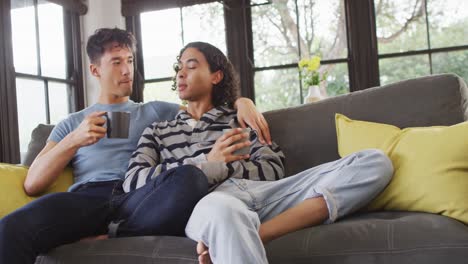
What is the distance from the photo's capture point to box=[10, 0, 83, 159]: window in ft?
11.1

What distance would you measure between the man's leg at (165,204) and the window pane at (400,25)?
2.75 m

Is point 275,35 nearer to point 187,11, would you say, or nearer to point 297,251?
point 187,11

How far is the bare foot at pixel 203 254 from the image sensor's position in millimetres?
1225

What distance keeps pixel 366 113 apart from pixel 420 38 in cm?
217

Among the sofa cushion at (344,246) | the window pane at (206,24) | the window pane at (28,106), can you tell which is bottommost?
the sofa cushion at (344,246)

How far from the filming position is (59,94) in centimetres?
381

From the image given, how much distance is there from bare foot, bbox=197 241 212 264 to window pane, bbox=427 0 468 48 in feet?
10.0

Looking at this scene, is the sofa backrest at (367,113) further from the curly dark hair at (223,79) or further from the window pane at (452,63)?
the window pane at (452,63)

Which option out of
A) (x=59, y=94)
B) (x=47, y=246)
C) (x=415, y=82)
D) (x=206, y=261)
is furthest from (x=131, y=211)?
(x=59, y=94)

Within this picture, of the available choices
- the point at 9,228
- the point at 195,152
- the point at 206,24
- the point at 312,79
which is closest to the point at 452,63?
the point at 312,79

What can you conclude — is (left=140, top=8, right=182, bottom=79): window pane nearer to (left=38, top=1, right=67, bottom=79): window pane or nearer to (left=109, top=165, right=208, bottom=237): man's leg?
(left=38, top=1, right=67, bottom=79): window pane

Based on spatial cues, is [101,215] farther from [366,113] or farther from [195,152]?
[366,113]

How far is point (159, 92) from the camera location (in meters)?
4.27

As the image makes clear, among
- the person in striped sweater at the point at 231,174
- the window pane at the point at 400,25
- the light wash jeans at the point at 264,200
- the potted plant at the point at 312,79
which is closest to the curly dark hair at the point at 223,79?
the person in striped sweater at the point at 231,174
